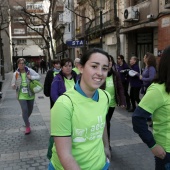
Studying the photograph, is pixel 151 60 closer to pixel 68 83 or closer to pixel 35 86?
pixel 68 83

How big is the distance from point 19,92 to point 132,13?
36.6 ft

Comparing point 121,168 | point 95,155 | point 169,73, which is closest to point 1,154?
point 121,168

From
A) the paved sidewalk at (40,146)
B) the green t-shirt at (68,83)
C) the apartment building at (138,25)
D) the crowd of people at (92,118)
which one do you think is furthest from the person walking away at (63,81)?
the apartment building at (138,25)

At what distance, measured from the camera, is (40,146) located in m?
5.23

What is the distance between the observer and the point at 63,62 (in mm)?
4883

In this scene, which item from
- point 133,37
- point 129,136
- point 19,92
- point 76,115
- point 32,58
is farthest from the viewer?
point 32,58

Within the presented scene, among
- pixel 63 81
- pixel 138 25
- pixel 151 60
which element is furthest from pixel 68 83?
pixel 138 25

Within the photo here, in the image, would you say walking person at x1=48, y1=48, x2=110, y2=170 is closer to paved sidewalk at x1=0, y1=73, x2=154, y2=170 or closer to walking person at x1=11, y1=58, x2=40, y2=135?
paved sidewalk at x1=0, y1=73, x2=154, y2=170

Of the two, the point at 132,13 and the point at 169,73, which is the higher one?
the point at 132,13

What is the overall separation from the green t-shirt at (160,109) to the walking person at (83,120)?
0.43m

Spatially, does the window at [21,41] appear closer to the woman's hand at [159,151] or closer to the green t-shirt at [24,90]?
the green t-shirt at [24,90]

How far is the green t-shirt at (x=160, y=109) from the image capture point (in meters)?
2.12

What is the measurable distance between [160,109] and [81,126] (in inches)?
29.2

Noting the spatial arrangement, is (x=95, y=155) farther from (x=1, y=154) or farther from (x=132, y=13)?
(x=132, y=13)
